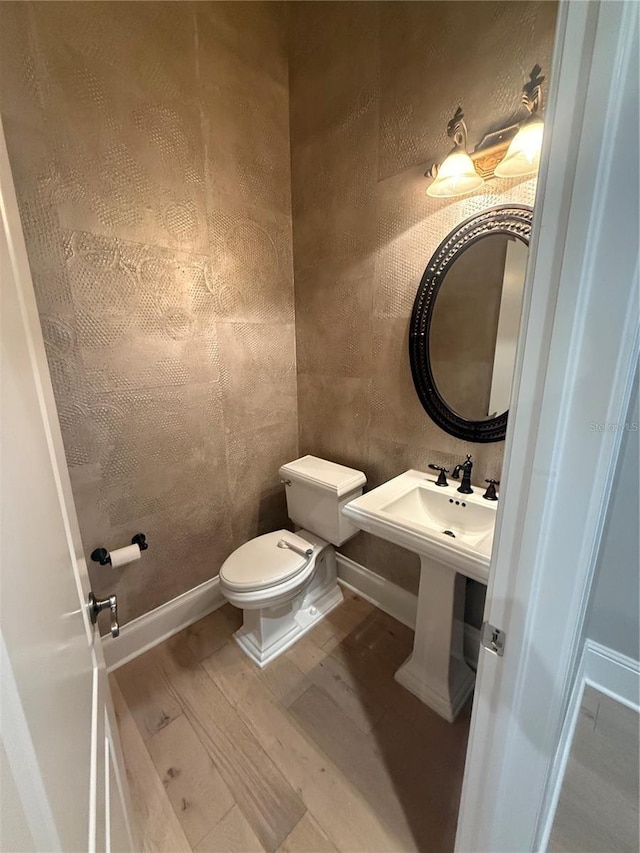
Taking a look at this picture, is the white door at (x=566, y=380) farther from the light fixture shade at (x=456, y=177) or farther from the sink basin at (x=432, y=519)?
the light fixture shade at (x=456, y=177)

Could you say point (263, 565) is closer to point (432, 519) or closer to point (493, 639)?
point (432, 519)

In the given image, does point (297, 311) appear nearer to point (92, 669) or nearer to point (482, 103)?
point (482, 103)

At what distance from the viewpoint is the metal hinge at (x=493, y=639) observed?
588 mm

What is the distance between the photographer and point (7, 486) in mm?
367

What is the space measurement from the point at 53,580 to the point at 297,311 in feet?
5.84

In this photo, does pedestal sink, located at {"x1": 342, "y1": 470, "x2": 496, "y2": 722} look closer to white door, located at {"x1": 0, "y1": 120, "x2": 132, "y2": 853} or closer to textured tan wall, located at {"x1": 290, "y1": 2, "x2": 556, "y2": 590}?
textured tan wall, located at {"x1": 290, "y1": 2, "x2": 556, "y2": 590}

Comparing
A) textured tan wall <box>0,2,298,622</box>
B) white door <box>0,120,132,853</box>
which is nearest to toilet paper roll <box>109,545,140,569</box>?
textured tan wall <box>0,2,298,622</box>

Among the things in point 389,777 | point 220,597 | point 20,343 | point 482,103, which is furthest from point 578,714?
point 482,103

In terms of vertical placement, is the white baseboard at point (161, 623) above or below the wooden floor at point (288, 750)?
above

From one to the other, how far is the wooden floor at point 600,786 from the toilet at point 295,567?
3.42 feet

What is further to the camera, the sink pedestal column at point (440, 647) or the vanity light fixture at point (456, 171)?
the sink pedestal column at point (440, 647)

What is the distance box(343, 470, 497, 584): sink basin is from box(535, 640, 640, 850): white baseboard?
298mm

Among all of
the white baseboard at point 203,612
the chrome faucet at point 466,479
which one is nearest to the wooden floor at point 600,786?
the white baseboard at point 203,612

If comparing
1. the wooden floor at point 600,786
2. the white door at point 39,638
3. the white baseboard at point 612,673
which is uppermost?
the white door at point 39,638
